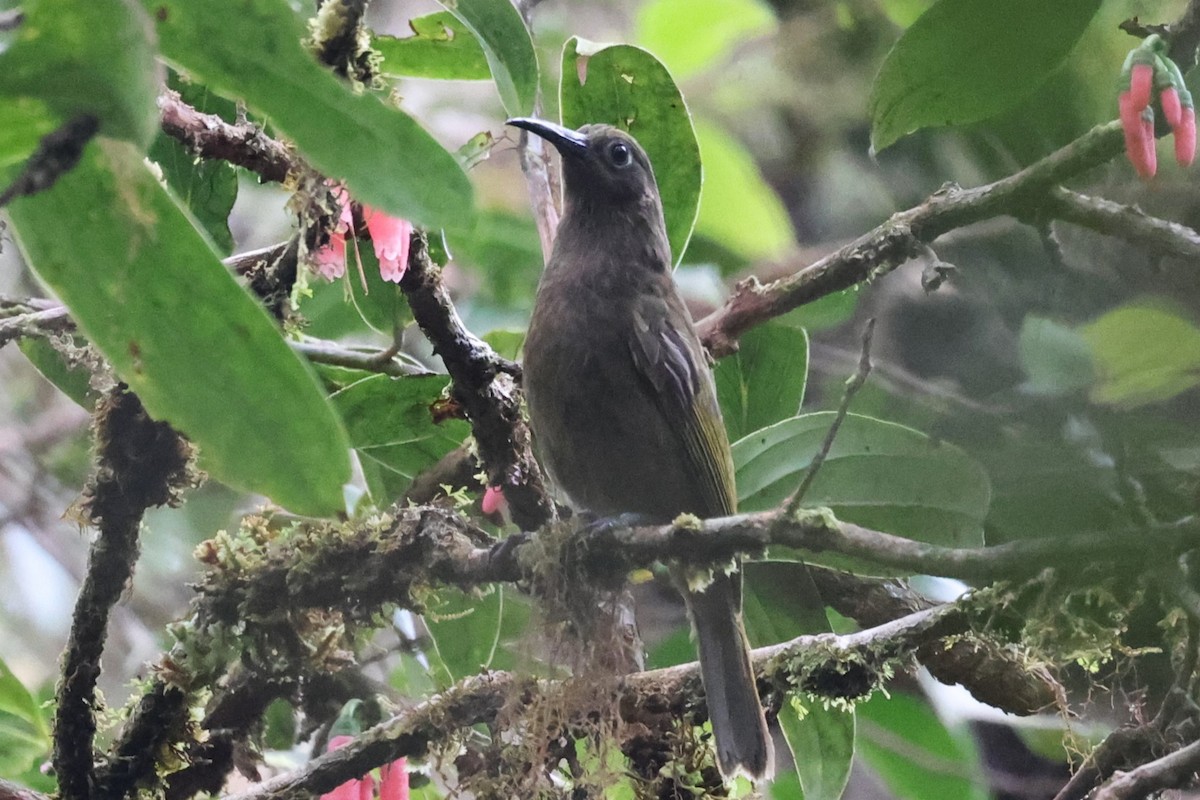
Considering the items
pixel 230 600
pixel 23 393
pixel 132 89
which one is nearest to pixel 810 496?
pixel 230 600

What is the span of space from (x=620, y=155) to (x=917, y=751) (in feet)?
4.22

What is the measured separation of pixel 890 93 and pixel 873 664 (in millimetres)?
778

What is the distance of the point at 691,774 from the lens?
62.5 inches

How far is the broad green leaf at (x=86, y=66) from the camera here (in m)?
0.73

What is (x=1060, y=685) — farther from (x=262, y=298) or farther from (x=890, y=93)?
(x=262, y=298)

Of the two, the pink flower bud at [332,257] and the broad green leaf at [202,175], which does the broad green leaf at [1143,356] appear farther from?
the broad green leaf at [202,175]

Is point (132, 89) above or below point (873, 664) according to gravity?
above

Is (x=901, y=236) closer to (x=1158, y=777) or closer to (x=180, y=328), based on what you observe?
(x=1158, y=777)

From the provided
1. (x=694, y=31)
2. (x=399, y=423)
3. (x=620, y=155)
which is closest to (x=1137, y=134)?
(x=620, y=155)

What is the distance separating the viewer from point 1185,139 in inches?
46.9

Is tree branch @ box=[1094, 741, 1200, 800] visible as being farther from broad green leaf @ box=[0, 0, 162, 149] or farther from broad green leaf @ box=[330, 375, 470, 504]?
broad green leaf @ box=[0, 0, 162, 149]

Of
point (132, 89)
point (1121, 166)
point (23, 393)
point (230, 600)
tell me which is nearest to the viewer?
point (132, 89)

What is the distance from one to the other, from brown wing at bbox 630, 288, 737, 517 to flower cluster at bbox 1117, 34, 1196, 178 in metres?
0.89

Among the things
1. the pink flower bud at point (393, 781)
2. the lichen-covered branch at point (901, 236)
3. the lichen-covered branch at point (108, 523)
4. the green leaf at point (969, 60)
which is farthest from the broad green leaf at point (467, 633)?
the green leaf at point (969, 60)
